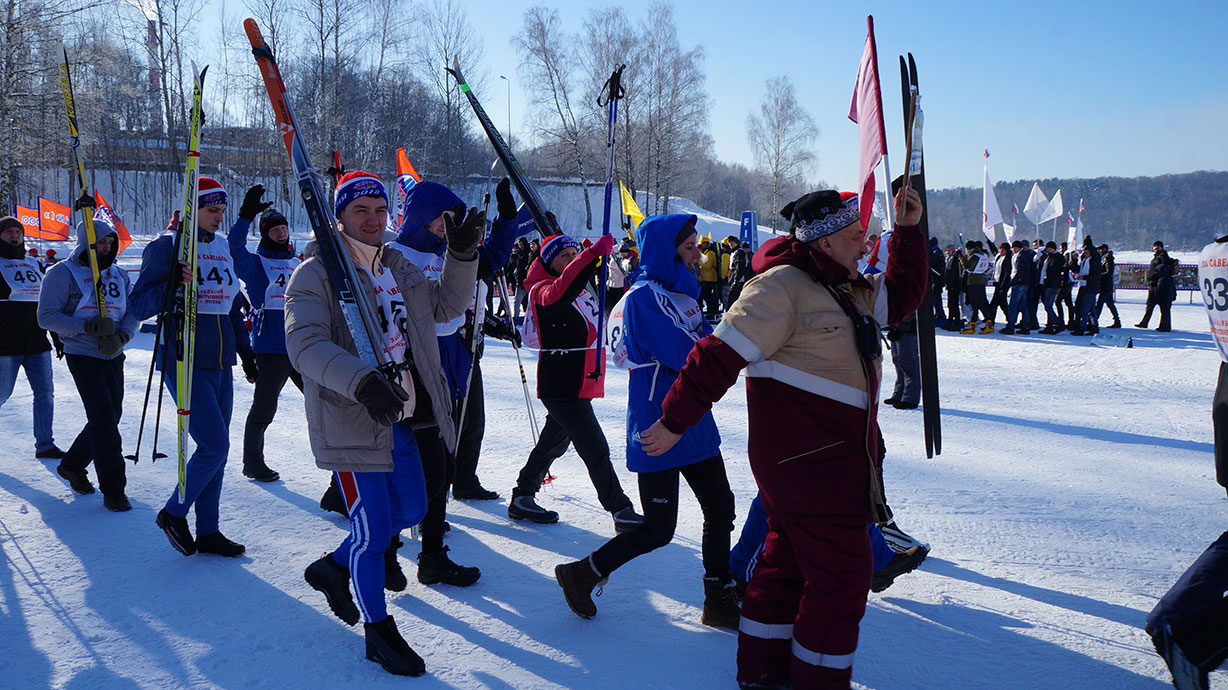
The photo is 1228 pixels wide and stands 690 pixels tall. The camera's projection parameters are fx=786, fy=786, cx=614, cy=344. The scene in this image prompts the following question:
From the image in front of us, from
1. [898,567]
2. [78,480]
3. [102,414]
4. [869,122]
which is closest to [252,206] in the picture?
[102,414]

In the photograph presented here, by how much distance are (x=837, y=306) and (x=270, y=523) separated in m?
3.58

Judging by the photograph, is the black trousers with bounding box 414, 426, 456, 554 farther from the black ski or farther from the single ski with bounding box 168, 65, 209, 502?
the black ski

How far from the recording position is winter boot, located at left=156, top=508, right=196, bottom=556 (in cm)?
402

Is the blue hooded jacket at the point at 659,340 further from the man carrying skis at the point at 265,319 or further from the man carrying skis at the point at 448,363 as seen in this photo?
the man carrying skis at the point at 265,319

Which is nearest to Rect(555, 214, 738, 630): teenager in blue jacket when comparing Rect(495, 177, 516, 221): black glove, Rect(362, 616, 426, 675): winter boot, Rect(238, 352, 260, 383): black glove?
Rect(362, 616, 426, 675): winter boot

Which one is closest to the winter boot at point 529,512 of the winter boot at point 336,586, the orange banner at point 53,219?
the winter boot at point 336,586

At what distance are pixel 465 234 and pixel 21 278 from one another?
4.53m

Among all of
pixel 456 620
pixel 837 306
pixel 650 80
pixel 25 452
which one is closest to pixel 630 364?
pixel 837 306

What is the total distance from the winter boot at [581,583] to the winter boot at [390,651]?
0.67 metres

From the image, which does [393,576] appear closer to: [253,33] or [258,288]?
[253,33]

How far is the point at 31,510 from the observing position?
4789 mm

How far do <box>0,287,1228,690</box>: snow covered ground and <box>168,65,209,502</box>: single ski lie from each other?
60cm

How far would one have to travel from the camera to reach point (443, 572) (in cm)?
374

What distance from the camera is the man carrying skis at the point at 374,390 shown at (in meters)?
2.65
